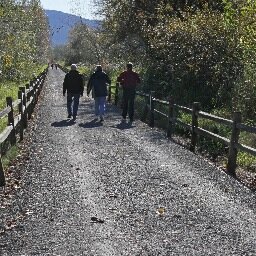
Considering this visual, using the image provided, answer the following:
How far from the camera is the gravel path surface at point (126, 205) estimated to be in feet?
19.7

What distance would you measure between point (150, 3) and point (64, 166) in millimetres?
19376

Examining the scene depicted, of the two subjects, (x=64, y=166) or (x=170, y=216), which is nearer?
(x=170, y=216)

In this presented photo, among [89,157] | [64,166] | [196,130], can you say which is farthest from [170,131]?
[64,166]


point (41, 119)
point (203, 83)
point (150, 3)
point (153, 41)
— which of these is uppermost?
point (150, 3)

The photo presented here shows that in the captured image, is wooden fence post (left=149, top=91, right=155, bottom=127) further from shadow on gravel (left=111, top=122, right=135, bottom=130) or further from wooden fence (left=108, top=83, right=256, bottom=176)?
shadow on gravel (left=111, top=122, right=135, bottom=130)

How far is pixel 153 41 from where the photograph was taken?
2350 cm

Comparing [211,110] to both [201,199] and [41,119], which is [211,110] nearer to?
[41,119]

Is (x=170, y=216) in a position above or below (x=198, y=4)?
below

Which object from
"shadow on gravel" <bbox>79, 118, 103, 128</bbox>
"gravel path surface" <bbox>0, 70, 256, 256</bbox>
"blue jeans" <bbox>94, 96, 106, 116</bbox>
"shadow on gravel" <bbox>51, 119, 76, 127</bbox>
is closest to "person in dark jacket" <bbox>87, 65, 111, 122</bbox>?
"blue jeans" <bbox>94, 96, 106, 116</bbox>

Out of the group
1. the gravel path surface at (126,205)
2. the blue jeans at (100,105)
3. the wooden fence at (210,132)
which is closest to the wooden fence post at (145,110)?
the wooden fence at (210,132)

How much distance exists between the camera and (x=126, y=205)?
7617 millimetres

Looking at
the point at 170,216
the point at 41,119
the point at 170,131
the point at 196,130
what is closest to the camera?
the point at 170,216

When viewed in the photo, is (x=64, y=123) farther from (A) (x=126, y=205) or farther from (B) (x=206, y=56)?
(A) (x=126, y=205)

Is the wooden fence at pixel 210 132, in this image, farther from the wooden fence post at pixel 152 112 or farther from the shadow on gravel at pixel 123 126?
the shadow on gravel at pixel 123 126
